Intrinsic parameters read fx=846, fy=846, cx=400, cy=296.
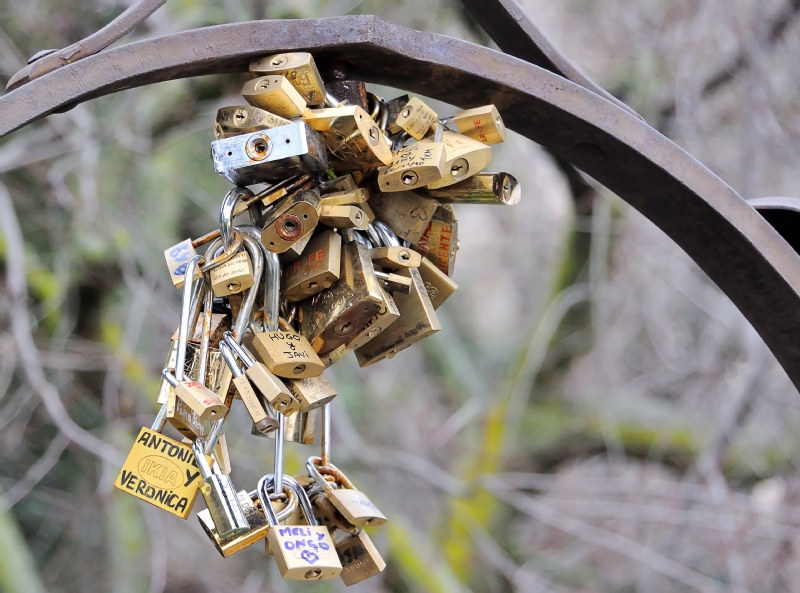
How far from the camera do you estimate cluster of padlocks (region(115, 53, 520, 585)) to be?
708 millimetres

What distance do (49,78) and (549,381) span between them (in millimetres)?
2351

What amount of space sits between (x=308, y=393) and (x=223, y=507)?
12cm

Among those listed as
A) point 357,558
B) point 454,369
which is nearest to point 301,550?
point 357,558

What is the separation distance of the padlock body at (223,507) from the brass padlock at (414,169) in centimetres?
29

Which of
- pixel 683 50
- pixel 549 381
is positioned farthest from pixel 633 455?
pixel 683 50

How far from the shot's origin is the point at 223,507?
2.31 ft

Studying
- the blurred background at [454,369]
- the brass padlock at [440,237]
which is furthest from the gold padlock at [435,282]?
the blurred background at [454,369]

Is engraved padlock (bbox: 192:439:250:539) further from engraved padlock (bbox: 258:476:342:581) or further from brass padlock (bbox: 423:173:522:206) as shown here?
brass padlock (bbox: 423:173:522:206)

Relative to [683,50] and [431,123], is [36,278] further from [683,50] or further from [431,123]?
[683,50]

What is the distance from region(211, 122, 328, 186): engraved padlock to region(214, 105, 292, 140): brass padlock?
0.02 meters

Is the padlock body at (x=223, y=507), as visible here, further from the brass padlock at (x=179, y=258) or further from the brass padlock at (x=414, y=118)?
the brass padlock at (x=414, y=118)

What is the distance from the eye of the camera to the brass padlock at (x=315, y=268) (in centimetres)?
75

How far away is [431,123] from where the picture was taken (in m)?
0.81

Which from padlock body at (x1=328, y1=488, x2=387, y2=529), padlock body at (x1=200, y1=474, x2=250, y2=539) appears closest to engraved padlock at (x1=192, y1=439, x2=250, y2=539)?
padlock body at (x1=200, y1=474, x2=250, y2=539)
